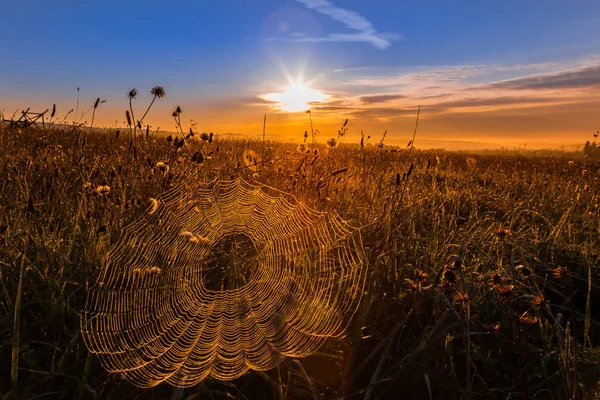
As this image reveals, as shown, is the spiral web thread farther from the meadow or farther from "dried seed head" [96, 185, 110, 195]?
"dried seed head" [96, 185, 110, 195]

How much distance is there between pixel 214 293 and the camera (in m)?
2.88

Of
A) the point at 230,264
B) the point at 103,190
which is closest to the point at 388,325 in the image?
the point at 230,264

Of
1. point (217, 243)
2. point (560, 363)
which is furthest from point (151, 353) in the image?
point (560, 363)

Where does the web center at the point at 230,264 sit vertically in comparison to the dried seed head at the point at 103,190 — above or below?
below

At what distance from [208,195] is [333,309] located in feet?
5.42

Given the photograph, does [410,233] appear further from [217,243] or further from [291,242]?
Answer: [217,243]

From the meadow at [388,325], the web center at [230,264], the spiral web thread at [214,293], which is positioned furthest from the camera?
the web center at [230,264]

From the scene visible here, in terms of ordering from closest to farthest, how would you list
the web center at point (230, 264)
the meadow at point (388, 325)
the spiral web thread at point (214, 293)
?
the meadow at point (388, 325) < the spiral web thread at point (214, 293) < the web center at point (230, 264)

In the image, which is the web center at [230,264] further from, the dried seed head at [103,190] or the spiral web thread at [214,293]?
the dried seed head at [103,190]

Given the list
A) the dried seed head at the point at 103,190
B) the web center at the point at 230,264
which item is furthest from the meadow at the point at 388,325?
the web center at the point at 230,264

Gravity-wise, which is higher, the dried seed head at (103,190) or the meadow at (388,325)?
the dried seed head at (103,190)

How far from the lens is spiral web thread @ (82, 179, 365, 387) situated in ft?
6.58

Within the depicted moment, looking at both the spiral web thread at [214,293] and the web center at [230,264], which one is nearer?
the spiral web thread at [214,293]

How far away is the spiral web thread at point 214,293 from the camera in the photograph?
2006 mm
